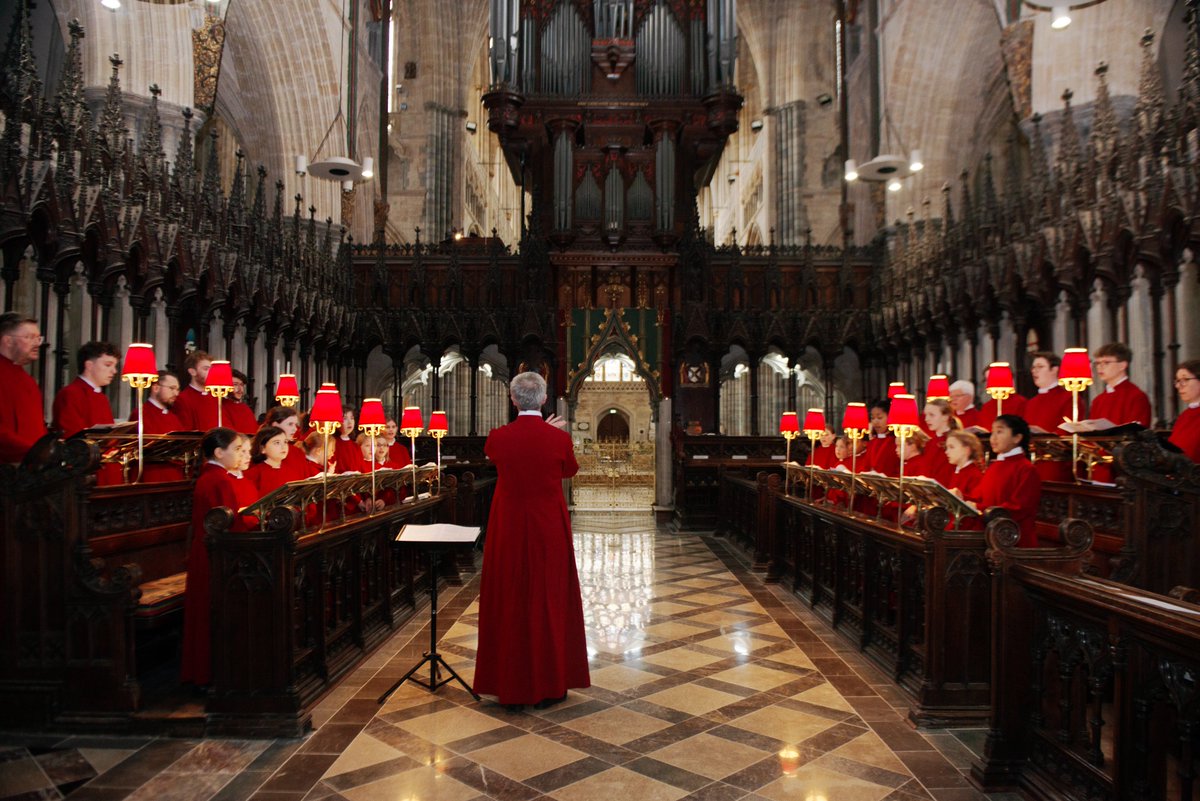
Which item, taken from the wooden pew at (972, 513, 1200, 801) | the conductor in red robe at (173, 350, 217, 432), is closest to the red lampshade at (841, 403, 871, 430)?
the wooden pew at (972, 513, 1200, 801)

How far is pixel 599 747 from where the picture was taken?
151 inches

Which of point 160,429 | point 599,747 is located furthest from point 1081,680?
point 160,429

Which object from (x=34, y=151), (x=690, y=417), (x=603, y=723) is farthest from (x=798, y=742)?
(x=690, y=417)

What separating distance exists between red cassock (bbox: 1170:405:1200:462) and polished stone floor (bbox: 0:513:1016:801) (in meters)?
2.44

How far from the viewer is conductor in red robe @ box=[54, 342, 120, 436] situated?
5.36 meters

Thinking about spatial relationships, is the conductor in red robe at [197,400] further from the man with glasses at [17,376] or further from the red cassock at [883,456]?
the red cassock at [883,456]

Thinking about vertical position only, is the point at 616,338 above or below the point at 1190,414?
above

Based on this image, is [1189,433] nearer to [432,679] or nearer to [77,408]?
[432,679]

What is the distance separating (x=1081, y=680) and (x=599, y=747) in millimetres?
2095

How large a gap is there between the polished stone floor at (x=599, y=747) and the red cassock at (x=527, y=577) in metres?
0.22

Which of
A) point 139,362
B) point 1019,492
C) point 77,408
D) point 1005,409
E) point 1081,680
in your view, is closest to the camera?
point 1081,680

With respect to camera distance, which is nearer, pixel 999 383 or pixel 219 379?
pixel 219 379

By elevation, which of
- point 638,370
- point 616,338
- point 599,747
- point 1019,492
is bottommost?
point 599,747

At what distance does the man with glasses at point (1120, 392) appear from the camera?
6094mm
